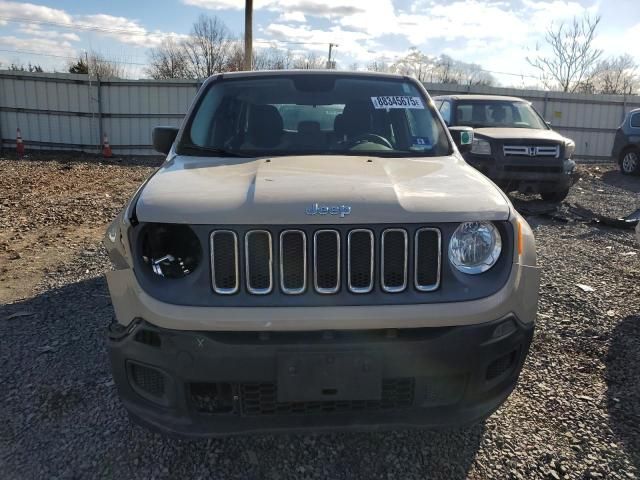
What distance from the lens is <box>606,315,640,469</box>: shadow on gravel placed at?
2.81 metres

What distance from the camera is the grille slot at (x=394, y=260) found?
2.23 metres

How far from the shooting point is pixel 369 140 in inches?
136

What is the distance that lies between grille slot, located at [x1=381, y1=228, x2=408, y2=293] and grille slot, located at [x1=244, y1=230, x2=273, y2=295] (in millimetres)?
459

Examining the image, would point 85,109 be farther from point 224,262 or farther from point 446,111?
point 224,262

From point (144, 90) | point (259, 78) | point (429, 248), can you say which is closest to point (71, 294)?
point (259, 78)

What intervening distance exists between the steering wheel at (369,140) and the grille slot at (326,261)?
1322 mm

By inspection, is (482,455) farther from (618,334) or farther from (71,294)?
(71,294)

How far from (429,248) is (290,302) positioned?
2.00 feet

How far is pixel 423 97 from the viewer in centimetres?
382

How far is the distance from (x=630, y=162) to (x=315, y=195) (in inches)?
569

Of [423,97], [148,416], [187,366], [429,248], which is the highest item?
[423,97]

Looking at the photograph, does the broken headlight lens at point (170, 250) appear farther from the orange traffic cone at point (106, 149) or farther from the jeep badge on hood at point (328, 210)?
the orange traffic cone at point (106, 149)

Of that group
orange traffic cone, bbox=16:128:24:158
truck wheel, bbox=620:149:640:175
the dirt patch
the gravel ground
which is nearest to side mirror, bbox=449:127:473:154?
the gravel ground

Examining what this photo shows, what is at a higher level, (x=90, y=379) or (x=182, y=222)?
(x=182, y=222)
